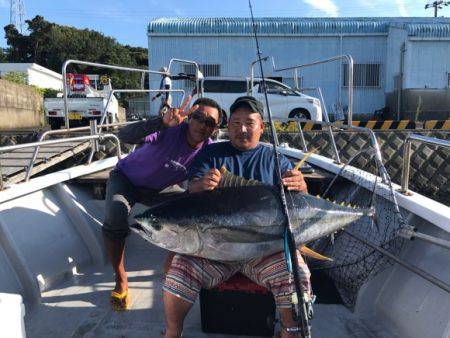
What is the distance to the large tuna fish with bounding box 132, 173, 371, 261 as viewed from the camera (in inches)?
71.9

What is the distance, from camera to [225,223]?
1.83 metres

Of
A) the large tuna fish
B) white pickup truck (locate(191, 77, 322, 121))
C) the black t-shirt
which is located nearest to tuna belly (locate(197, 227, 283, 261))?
the large tuna fish

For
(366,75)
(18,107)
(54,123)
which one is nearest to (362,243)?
(54,123)

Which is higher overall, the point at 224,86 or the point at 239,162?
the point at 224,86

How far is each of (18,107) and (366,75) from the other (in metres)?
15.3

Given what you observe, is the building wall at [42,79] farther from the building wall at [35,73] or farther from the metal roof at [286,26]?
the metal roof at [286,26]

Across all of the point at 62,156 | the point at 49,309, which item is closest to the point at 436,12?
the point at 62,156

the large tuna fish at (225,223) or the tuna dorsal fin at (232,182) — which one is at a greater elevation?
the tuna dorsal fin at (232,182)

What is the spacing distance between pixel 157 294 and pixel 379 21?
19493 mm

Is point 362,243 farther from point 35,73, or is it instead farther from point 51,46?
point 51,46

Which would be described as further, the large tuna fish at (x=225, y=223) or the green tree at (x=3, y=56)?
the green tree at (x=3, y=56)

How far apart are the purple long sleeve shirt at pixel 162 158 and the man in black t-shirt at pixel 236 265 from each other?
1.66ft

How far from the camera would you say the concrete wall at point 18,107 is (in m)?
12.2

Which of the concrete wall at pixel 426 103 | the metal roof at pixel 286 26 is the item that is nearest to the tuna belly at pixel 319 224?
the metal roof at pixel 286 26
